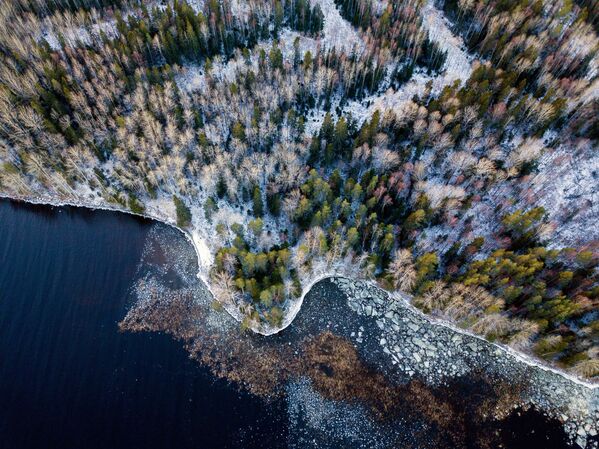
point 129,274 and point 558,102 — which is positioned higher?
point 558,102

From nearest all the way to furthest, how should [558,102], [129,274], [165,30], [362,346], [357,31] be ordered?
[362,346], [129,274], [558,102], [165,30], [357,31]

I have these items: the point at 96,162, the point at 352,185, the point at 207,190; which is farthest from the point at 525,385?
the point at 96,162

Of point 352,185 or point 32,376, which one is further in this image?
point 352,185

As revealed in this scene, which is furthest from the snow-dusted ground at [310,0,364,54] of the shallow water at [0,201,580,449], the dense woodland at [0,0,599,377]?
the shallow water at [0,201,580,449]

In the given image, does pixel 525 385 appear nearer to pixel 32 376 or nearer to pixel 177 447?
pixel 177 447

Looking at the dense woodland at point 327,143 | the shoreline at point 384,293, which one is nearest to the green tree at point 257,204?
the dense woodland at point 327,143

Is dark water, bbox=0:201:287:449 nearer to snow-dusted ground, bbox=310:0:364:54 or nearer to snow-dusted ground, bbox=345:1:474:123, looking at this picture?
snow-dusted ground, bbox=345:1:474:123

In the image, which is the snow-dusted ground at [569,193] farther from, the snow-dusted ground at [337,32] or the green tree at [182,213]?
the green tree at [182,213]
